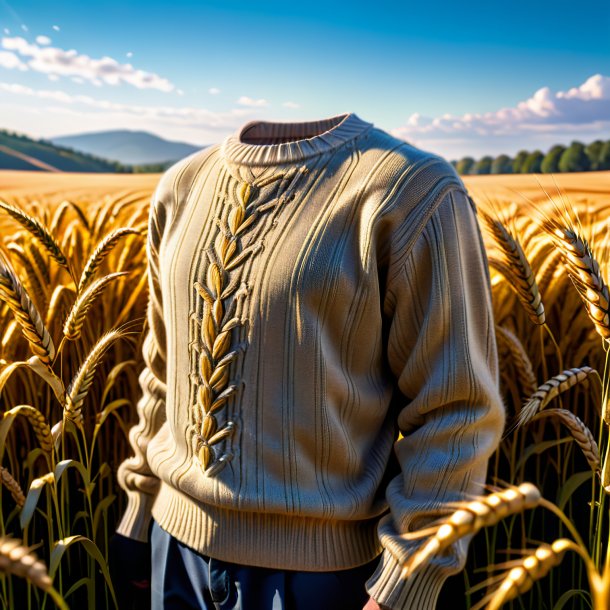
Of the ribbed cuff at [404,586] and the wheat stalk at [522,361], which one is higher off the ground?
the wheat stalk at [522,361]

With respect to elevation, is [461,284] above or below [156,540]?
above

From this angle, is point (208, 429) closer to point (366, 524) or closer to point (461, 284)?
point (366, 524)

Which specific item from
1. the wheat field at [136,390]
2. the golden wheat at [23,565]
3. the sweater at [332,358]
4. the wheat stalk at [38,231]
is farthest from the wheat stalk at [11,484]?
the golden wheat at [23,565]

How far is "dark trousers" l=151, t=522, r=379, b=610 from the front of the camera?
0.74 meters

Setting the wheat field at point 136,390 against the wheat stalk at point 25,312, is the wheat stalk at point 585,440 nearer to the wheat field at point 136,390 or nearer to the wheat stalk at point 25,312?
the wheat field at point 136,390

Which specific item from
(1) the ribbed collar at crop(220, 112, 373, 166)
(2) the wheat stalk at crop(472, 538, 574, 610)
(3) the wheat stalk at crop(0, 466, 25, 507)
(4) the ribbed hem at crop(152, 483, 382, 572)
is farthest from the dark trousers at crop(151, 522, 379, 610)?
(1) the ribbed collar at crop(220, 112, 373, 166)

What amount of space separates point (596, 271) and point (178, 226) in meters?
0.55

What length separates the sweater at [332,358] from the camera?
0.68 metres

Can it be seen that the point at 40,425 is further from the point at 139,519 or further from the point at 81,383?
the point at 139,519

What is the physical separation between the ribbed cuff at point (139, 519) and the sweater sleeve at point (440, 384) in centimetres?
43

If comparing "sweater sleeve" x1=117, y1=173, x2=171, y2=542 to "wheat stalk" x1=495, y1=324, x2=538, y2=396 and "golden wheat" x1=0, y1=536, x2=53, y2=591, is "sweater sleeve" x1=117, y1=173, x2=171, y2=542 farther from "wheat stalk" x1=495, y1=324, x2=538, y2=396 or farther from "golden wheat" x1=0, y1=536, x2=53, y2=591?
"wheat stalk" x1=495, y1=324, x2=538, y2=396

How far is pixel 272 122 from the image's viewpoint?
2.94ft

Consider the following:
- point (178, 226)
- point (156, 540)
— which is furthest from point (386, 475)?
point (178, 226)

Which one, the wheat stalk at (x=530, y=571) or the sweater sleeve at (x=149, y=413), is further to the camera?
the sweater sleeve at (x=149, y=413)
